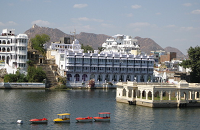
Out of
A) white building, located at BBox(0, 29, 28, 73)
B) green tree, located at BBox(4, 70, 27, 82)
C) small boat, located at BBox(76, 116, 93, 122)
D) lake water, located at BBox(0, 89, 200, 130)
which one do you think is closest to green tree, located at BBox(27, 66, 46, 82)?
green tree, located at BBox(4, 70, 27, 82)

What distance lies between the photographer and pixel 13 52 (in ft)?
360

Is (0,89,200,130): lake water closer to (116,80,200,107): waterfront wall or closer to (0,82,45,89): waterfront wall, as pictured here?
(116,80,200,107): waterfront wall

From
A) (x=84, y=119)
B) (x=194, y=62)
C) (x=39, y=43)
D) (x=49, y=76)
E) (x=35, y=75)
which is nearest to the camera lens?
(x=84, y=119)

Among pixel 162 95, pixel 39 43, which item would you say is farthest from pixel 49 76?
pixel 162 95

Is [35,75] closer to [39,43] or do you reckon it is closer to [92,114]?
[39,43]

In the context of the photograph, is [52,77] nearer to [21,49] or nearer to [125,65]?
[21,49]

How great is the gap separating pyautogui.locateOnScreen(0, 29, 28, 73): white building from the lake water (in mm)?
32096

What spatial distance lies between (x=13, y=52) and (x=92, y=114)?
58.4 meters

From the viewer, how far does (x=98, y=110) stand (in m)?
62.3

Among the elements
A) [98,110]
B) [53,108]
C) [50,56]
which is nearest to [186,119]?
[98,110]

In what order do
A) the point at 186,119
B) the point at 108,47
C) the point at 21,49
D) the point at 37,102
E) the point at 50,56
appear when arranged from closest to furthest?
1. the point at 186,119
2. the point at 37,102
3. the point at 21,49
4. the point at 50,56
5. the point at 108,47

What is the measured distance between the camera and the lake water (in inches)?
1945

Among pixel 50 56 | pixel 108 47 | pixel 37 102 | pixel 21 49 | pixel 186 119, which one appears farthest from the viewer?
pixel 108 47

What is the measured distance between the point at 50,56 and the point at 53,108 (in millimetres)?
66238
